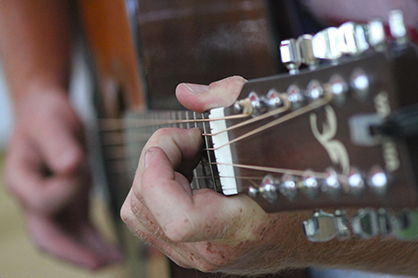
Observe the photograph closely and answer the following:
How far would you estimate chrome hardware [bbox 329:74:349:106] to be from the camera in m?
0.29

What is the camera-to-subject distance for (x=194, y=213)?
0.37 m

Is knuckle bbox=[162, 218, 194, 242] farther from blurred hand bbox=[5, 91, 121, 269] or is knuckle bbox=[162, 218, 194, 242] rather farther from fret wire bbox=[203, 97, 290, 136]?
blurred hand bbox=[5, 91, 121, 269]

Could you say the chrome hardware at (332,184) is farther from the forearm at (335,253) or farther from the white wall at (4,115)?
the white wall at (4,115)

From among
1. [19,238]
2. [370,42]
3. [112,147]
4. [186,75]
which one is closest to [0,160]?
[19,238]

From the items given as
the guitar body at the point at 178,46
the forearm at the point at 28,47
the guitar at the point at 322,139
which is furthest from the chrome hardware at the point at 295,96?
the forearm at the point at 28,47

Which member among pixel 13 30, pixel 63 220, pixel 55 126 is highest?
Result: pixel 13 30

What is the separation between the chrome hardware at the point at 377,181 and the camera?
27 cm

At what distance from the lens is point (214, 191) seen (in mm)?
411

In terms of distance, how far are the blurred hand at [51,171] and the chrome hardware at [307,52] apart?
84 cm

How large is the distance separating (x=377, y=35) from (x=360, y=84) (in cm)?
3

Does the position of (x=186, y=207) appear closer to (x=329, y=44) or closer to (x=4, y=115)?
(x=329, y=44)

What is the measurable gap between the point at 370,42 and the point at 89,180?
1033 millimetres

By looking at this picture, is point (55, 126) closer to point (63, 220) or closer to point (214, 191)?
point (63, 220)

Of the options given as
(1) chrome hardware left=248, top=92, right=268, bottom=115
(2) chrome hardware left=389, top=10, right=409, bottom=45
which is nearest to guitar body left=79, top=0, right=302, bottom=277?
(1) chrome hardware left=248, top=92, right=268, bottom=115
